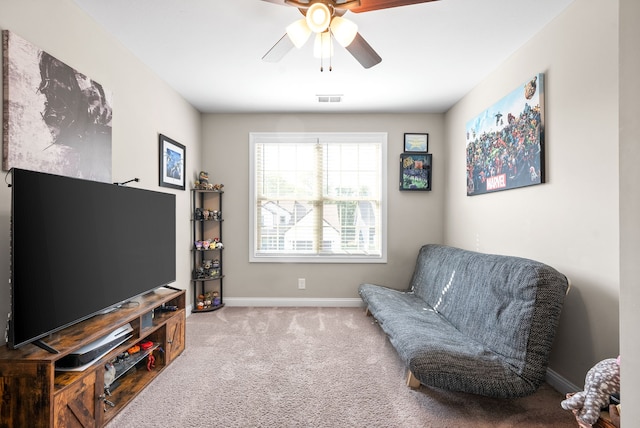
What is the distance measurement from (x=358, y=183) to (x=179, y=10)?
2.64 m

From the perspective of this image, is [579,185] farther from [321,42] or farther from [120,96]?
[120,96]

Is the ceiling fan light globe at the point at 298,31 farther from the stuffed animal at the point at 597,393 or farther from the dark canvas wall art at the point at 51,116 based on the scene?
the stuffed animal at the point at 597,393

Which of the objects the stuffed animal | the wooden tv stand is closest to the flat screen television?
the wooden tv stand

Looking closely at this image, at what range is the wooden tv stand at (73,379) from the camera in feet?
4.45

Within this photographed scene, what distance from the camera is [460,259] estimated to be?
2.85 m

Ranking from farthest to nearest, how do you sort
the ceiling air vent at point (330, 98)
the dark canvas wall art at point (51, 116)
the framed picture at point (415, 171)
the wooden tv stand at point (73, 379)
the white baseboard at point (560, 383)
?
the framed picture at point (415, 171) → the ceiling air vent at point (330, 98) → the white baseboard at point (560, 383) → the dark canvas wall art at point (51, 116) → the wooden tv stand at point (73, 379)

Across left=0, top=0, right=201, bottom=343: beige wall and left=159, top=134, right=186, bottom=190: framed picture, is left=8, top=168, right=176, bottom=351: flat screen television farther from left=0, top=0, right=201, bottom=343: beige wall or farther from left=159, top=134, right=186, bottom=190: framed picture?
left=159, top=134, right=186, bottom=190: framed picture

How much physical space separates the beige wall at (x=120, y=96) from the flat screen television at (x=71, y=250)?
257 millimetres

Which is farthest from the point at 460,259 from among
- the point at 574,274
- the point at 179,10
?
the point at 179,10

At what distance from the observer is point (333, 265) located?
4.05m

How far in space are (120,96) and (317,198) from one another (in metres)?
2.32

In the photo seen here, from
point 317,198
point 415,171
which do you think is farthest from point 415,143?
point 317,198

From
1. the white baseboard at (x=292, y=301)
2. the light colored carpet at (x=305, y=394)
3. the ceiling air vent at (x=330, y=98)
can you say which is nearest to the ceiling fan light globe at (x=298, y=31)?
the ceiling air vent at (x=330, y=98)

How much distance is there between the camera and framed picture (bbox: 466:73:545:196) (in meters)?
2.24
